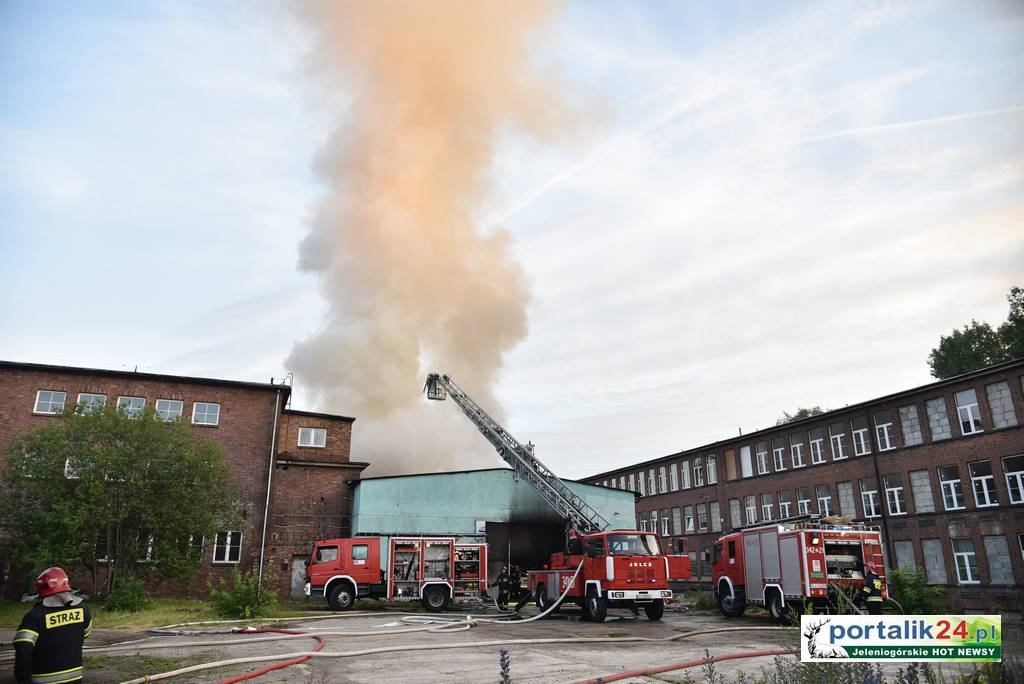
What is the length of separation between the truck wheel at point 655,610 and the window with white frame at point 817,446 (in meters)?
20.0

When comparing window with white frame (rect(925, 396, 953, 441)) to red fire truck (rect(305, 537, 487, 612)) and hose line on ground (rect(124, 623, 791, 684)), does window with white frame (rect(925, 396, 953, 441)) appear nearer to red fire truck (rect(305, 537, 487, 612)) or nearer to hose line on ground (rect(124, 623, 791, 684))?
hose line on ground (rect(124, 623, 791, 684))

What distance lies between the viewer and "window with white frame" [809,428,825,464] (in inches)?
1410

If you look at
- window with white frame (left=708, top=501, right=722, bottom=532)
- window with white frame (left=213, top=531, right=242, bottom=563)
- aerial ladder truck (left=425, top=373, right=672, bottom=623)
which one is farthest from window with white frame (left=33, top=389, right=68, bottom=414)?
window with white frame (left=708, top=501, right=722, bottom=532)

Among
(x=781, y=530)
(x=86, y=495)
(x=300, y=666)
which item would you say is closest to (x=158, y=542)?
(x=86, y=495)

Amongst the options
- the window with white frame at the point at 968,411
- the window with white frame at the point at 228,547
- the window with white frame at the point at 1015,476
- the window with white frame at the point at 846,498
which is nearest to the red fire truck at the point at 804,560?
the window with white frame at the point at 1015,476

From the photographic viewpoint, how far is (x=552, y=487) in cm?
2823

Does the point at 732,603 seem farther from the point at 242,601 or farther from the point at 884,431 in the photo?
the point at 884,431

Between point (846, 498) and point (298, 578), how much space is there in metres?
25.9

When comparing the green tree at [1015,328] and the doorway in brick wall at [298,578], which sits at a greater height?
the green tree at [1015,328]

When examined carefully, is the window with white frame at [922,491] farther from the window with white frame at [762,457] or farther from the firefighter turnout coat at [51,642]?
the firefighter turnout coat at [51,642]

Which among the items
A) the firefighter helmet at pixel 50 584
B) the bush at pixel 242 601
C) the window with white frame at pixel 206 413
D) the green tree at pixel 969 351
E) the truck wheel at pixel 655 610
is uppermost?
the green tree at pixel 969 351

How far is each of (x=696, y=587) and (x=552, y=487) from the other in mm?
23021

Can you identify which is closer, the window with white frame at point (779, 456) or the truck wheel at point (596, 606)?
the truck wheel at point (596, 606)

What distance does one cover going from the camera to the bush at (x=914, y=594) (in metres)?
19.3
